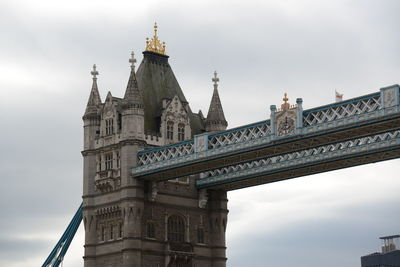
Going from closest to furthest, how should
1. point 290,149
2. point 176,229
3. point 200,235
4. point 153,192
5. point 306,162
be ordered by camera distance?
point 290,149 < point 306,162 < point 153,192 < point 176,229 < point 200,235

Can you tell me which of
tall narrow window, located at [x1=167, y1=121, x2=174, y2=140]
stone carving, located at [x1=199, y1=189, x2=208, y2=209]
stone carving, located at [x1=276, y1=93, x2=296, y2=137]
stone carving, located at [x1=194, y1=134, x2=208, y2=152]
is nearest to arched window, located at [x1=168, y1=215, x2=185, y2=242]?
stone carving, located at [x1=199, y1=189, x2=208, y2=209]

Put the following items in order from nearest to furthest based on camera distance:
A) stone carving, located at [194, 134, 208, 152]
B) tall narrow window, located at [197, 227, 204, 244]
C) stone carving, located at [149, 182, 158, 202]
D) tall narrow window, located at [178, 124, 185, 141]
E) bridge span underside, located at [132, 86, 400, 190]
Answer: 1. bridge span underside, located at [132, 86, 400, 190]
2. stone carving, located at [194, 134, 208, 152]
3. stone carving, located at [149, 182, 158, 202]
4. tall narrow window, located at [197, 227, 204, 244]
5. tall narrow window, located at [178, 124, 185, 141]

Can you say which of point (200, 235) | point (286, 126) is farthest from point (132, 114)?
point (286, 126)

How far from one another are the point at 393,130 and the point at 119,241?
105ft

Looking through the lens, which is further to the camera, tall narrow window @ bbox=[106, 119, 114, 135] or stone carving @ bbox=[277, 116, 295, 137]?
tall narrow window @ bbox=[106, 119, 114, 135]

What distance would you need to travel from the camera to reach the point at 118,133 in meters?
101

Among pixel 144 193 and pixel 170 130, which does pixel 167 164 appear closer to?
pixel 144 193

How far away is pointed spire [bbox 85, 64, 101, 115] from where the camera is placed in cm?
10474

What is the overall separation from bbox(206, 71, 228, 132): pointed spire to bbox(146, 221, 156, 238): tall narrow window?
13.4 m

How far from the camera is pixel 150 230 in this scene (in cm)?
9888

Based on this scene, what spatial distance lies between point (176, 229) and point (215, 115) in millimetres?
13544

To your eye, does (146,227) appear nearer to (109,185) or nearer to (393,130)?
(109,185)

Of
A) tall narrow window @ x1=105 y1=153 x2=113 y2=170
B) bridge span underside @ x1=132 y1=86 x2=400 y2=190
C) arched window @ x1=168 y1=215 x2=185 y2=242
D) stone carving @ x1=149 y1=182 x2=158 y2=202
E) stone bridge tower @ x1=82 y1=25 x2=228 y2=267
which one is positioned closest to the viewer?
bridge span underside @ x1=132 y1=86 x2=400 y2=190

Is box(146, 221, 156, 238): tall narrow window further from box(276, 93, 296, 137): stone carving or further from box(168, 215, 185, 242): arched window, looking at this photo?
box(276, 93, 296, 137): stone carving
